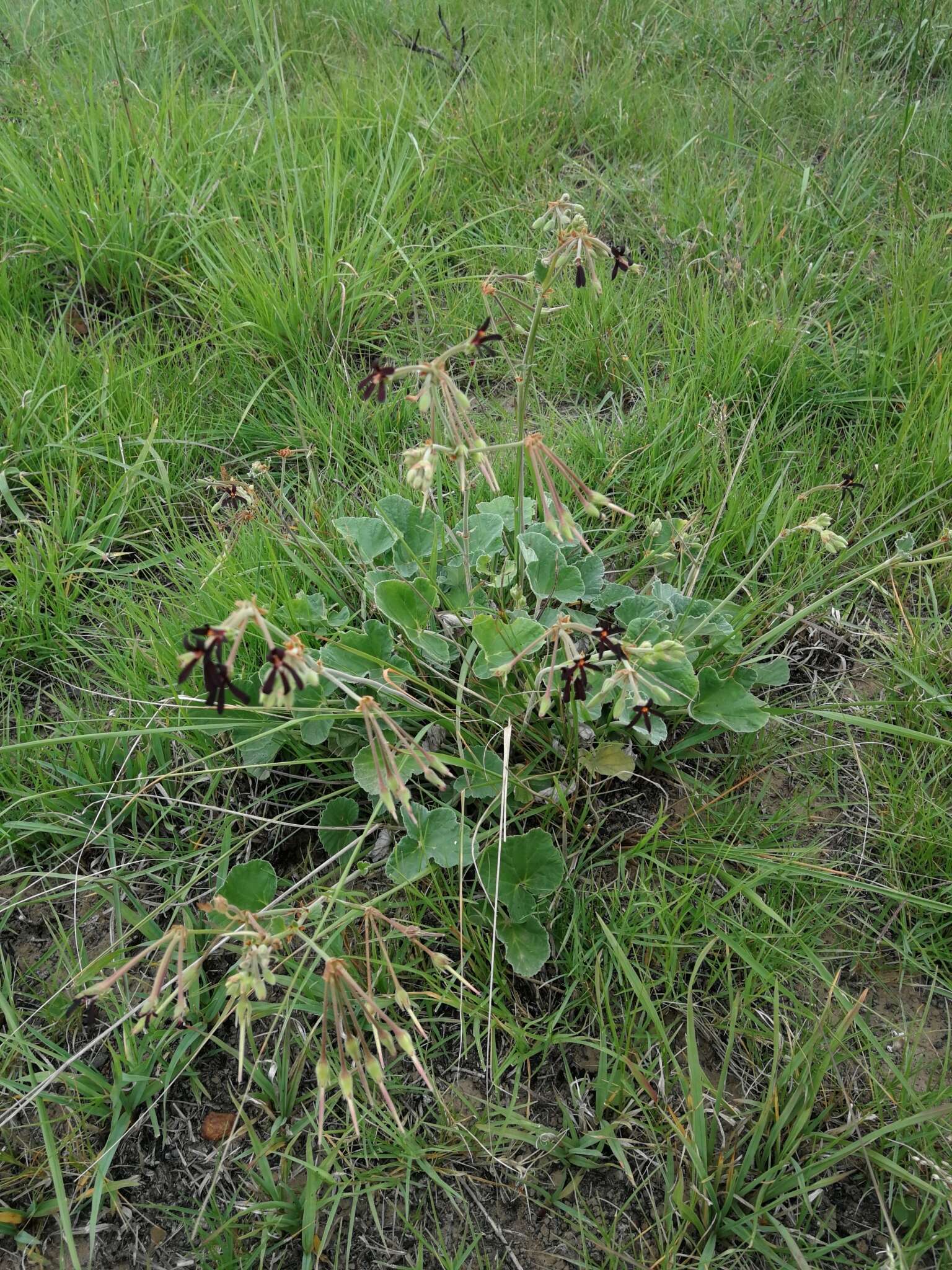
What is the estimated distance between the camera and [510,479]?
2361mm

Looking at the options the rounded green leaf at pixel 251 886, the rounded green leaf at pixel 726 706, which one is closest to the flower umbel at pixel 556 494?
the rounded green leaf at pixel 726 706

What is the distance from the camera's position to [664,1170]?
1.55 m

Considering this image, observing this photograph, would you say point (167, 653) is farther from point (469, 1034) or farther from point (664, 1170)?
point (664, 1170)

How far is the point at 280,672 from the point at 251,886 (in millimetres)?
693

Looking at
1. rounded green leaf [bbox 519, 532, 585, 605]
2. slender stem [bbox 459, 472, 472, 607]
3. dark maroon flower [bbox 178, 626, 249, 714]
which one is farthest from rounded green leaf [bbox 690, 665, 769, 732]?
dark maroon flower [bbox 178, 626, 249, 714]

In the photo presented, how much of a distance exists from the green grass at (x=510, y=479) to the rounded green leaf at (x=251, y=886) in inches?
3.9

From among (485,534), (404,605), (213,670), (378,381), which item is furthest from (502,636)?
(213,670)

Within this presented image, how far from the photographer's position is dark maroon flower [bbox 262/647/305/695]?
1.18 metres

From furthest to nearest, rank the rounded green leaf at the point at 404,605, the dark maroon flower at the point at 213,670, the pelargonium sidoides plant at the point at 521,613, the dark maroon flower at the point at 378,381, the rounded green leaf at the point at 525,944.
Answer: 1. the rounded green leaf at the point at 404,605
2. the rounded green leaf at the point at 525,944
3. the pelargonium sidoides plant at the point at 521,613
4. the dark maroon flower at the point at 378,381
5. the dark maroon flower at the point at 213,670

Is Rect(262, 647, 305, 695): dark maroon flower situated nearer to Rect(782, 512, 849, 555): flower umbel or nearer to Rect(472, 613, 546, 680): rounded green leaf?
Rect(472, 613, 546, 680): rounded green leaf

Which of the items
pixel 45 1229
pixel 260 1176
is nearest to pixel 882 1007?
pixel 260 1176

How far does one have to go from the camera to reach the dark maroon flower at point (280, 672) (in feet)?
3.87

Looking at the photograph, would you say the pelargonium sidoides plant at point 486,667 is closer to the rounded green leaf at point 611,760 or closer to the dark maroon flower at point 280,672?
the rounded green leaf at point 611,760

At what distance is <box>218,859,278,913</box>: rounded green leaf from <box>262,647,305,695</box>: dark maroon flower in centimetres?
63
